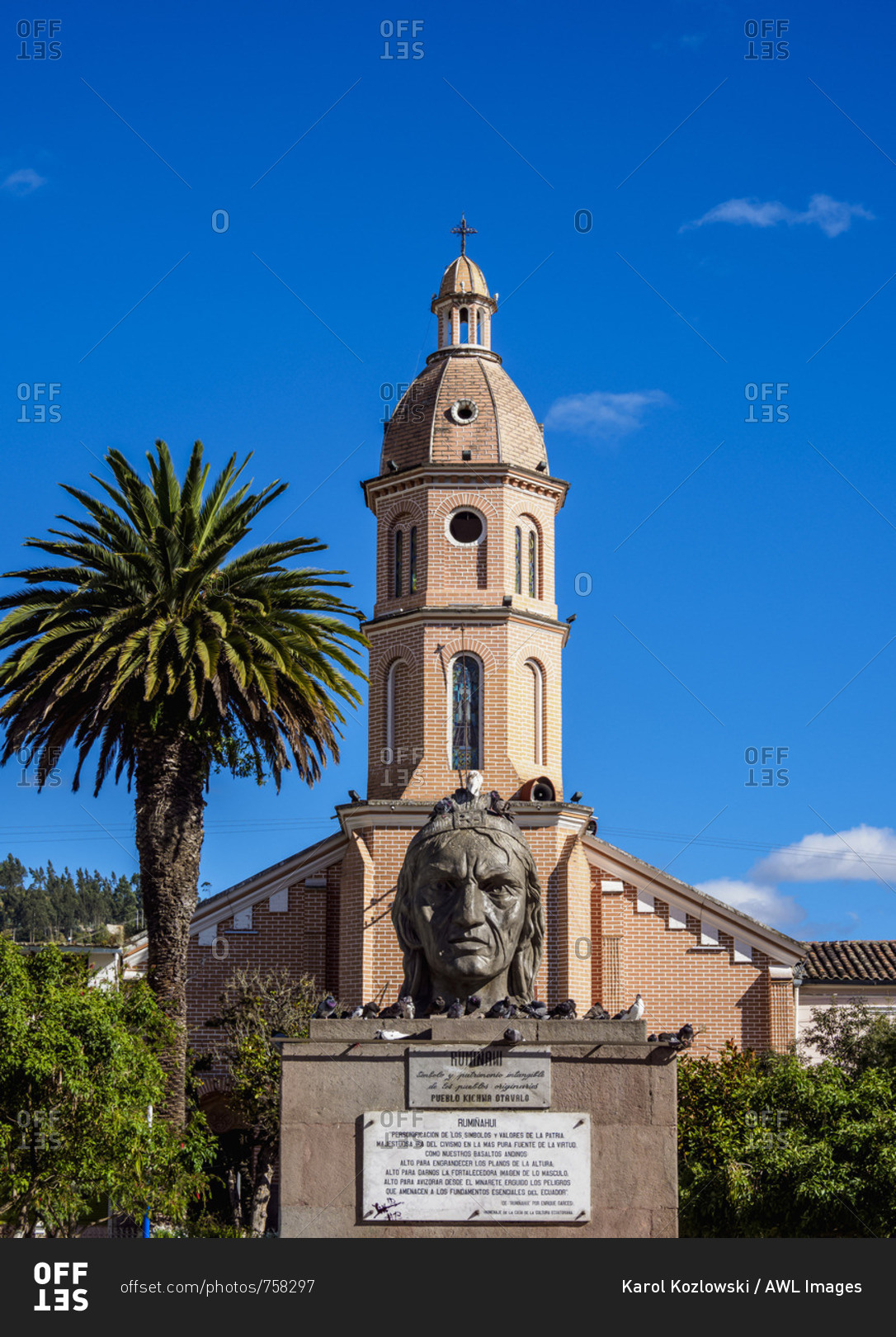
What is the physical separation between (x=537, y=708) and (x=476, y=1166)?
25.0 meters

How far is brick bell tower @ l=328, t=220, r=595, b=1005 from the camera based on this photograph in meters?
36.8

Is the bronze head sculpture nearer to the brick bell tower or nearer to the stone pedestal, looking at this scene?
the stone pedestal

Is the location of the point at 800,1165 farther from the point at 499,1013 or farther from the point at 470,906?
the point at 470,906

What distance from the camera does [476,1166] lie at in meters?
14.6

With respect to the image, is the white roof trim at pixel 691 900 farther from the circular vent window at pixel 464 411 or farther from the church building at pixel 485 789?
the circular vent window at pixel 464 411

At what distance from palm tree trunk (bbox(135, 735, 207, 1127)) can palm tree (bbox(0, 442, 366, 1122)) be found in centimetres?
2

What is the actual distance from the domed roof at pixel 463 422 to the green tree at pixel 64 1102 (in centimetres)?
1952

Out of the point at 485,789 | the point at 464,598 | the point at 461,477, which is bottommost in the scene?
the point at 485,789

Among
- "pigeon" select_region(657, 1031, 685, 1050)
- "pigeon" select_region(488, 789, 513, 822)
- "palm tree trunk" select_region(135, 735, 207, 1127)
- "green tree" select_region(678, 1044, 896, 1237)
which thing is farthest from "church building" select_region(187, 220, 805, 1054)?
"pigeon" select_region(657, 1031, 685, 1050)

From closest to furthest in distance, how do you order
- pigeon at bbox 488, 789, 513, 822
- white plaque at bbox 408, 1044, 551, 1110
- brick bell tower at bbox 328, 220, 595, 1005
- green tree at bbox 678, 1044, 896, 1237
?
white plaque at bbox 408, 1044, 551, 1110 → pigeon at bbox 488, 789, 513, 822 → green tree at bbox 678, 1044, 896, 1237 → brick bell tower at bbox 328, 220, 595, 1005

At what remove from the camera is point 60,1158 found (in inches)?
841
